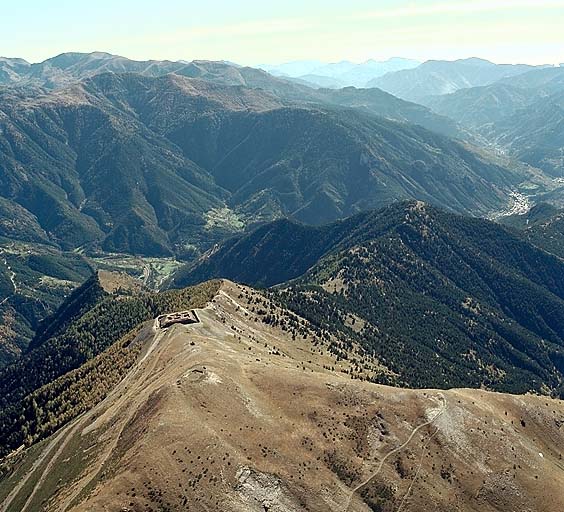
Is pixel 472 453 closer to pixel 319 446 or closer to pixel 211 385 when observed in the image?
pixel 319 446

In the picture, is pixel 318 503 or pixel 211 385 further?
pixel 211 385

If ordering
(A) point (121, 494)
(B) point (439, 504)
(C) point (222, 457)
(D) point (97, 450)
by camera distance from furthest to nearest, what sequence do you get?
(D) point (97, 450), (B) point (439, 504), (C) point (222, 457), (A) point (121, 494)

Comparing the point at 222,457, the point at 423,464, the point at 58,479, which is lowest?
the point at 58,479

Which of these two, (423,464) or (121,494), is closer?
(121,494)

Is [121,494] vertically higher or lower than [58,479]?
higher

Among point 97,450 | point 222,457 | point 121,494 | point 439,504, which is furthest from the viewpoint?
point 97,450

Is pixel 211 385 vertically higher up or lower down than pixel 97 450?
higher up

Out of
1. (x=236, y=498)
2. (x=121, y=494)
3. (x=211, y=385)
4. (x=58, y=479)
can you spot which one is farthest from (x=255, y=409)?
(x=58, y=479)

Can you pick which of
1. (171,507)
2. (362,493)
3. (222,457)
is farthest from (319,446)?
(171,507)

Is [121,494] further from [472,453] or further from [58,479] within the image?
[472,453]
